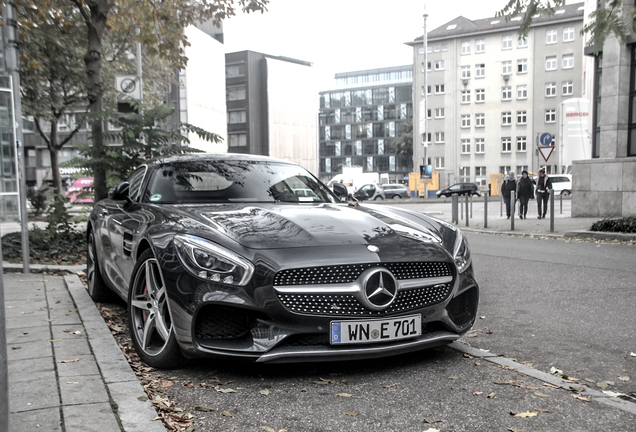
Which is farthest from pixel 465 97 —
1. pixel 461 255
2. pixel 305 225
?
pixel 305 225

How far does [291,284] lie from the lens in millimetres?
3584

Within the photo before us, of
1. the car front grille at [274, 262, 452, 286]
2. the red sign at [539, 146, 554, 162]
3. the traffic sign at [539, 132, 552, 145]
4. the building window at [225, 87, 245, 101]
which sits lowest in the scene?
the car front grille at [274, 262, 452, 286]

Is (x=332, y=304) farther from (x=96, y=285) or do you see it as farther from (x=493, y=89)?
(x=493, y=89)

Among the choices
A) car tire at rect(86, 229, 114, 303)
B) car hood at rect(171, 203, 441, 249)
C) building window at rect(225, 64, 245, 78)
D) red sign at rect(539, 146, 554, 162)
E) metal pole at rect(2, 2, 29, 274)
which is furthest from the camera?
building window at rect(225, 64, 245, 78)

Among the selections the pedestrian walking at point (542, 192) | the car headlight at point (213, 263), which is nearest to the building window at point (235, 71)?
the pedestrian walking at point (542, 192)

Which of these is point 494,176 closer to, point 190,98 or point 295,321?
point 190,98

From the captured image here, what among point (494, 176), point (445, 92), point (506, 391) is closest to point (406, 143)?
point (445, 92)

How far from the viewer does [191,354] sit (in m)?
3.69

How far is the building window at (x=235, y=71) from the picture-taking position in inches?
3393

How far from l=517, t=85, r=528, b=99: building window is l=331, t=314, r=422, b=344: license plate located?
79.8 m

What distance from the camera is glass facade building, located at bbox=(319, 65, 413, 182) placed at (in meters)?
129

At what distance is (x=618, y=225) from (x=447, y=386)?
11.8m

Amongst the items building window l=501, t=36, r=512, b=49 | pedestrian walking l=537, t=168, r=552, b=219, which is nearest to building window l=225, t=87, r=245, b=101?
building window l=501, t=36, r=512, b=49

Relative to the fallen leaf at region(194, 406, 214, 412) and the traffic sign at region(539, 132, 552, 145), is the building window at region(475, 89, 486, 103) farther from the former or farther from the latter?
the fallen leaf at region(194, 406, 214, 412)
